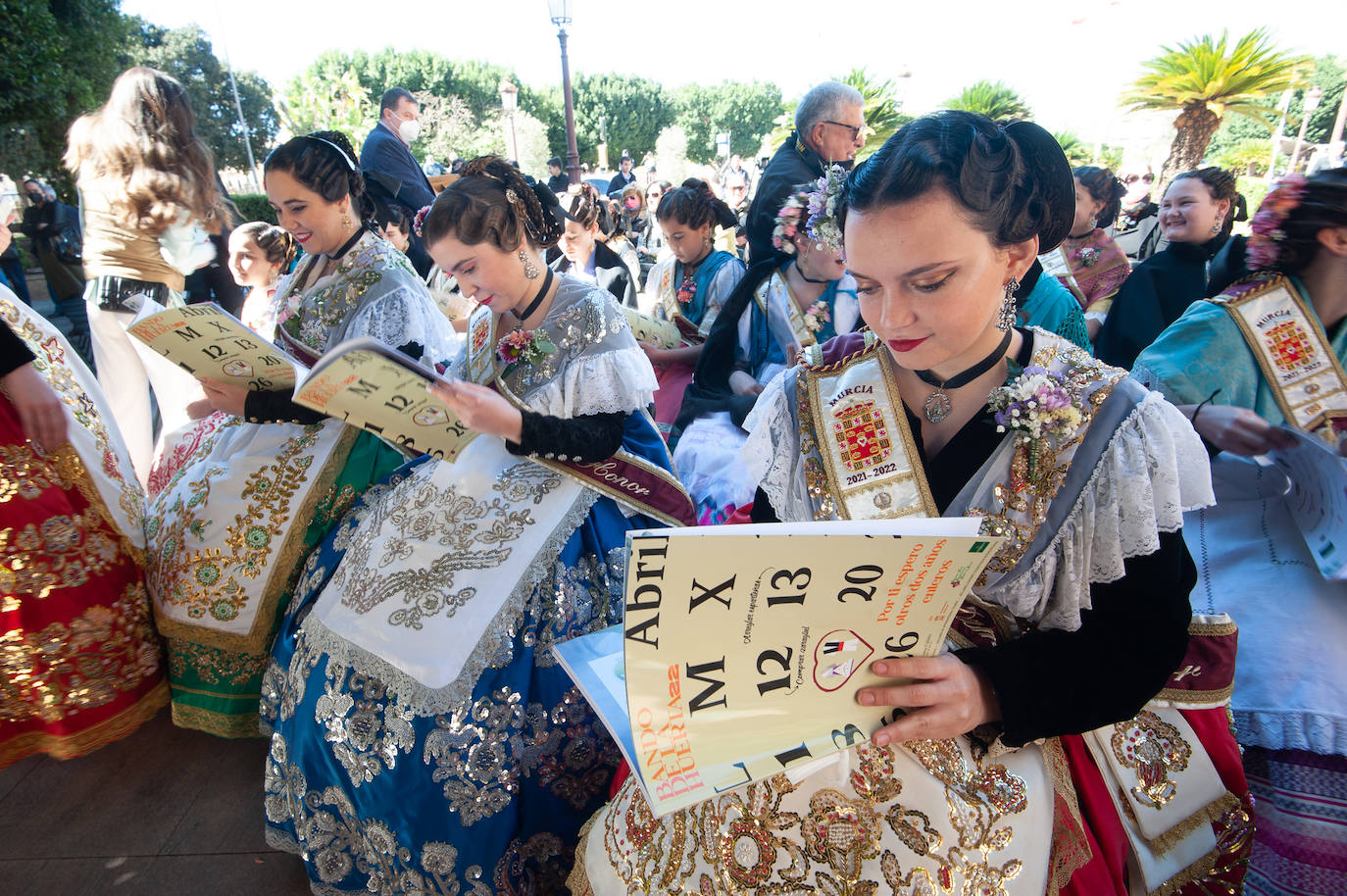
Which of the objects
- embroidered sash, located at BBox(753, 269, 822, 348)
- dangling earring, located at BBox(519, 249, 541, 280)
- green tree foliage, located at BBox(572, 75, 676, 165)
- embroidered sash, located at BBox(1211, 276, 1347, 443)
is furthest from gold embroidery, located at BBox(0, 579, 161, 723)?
green tree foliage, located at BBox(572, 75, 676, 165)

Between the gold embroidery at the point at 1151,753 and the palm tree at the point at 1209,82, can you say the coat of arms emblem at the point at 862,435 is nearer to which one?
the gold embroidery at the point at 1151,753

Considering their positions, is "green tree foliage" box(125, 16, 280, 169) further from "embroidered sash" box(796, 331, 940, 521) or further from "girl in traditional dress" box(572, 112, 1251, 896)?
"girl in traditional dress" box(572, 112, 1251, 896)

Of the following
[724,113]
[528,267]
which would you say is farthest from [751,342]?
[724,113]

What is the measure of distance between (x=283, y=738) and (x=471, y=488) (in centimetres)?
76

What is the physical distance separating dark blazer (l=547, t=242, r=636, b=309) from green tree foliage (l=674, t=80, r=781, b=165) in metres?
45.3

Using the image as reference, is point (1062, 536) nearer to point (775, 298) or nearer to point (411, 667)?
point (411, 667)

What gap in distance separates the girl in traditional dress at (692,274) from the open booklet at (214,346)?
1.94 metres

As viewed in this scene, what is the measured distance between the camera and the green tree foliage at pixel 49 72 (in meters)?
9.45

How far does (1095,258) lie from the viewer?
4344mm

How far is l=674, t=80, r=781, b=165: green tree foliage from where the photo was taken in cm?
4859

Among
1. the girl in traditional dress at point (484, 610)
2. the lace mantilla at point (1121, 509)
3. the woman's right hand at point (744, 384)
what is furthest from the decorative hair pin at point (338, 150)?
the lace mantilla at point (1121, 509)

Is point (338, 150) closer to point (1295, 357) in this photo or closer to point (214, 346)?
point (214, 346)

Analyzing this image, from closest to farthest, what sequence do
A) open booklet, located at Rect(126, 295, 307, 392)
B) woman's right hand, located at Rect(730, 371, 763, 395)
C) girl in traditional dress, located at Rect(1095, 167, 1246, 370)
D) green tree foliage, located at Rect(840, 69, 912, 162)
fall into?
open booklet, located at Rect(126, 295, 307, 392) < woman's right hand, located at Rect(730, 371, 763, 395) < girl in traditional dress, located at Rect(1095, 167, 1246, 370) < green tree foliage, located at Rect(840, 69, 912, 162)

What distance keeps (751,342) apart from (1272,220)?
5.86 feet
